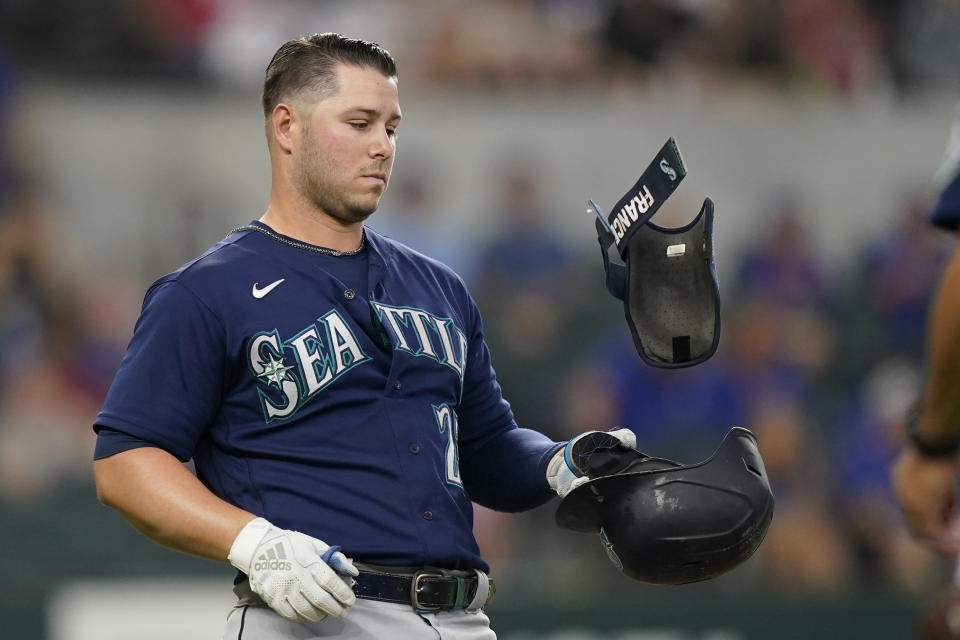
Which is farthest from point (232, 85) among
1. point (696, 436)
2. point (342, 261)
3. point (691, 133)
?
point (342, 261)

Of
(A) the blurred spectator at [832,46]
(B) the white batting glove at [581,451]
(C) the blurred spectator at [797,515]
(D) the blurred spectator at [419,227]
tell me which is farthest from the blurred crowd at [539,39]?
(B) the white batting glove at [581,451]

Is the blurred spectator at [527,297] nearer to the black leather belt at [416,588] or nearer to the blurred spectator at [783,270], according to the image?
the blurred spectator at [783,270]

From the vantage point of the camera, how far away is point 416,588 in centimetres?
336

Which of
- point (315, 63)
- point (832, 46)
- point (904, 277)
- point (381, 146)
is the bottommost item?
point (904, 277)

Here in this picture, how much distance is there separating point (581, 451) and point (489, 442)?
0.41m

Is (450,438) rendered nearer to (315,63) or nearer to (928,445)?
(315,63)

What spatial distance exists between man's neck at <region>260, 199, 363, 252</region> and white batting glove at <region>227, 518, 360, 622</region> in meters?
0.86

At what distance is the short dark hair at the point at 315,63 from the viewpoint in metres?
3.58

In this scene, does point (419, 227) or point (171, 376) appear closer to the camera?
point (171, 376)

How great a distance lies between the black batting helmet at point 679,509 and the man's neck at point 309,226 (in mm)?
876

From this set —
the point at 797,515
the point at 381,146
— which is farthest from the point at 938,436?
the point at 797,515

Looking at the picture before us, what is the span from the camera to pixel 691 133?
Result: 11.2 meters

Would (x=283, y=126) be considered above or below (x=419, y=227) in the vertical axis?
above

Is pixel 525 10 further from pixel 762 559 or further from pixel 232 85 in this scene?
pixel 762 559
